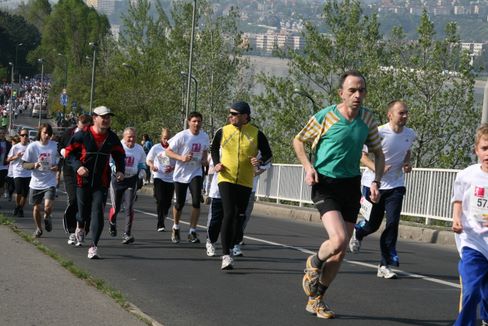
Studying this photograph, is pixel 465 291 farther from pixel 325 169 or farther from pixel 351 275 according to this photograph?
pixel 351 275

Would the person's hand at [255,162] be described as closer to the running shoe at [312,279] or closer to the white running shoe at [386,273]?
the white running shoe at [386,273]

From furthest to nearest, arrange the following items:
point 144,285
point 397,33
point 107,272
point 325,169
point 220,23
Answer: point 220,23
point 397,33
point 107,272
point 144,285
point 325,169

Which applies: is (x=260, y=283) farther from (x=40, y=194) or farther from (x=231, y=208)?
(x=40, y=194)

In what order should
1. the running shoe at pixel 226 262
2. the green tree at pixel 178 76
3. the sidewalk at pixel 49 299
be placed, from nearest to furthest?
the sidewalk at pixel 49 299 < the running shoe at pixel 226 262 < the green tree at pixel 178 76

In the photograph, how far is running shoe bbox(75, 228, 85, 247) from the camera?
1394 cm

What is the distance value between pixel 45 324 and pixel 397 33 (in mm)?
50272

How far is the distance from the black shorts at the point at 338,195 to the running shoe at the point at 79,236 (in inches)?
231

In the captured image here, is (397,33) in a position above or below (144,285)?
above

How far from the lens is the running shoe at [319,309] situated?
28.6 ft

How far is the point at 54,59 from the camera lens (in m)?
148

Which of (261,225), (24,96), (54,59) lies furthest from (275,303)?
(24,96)

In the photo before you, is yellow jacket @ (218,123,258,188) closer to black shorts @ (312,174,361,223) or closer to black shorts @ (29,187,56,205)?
black shorts @ (312,174,361,223)

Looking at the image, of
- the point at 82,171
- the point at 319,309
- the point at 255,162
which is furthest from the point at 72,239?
the point at 319,309

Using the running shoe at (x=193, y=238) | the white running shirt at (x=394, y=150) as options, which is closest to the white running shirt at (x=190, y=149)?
the running shoe at (x=193, y=238)
